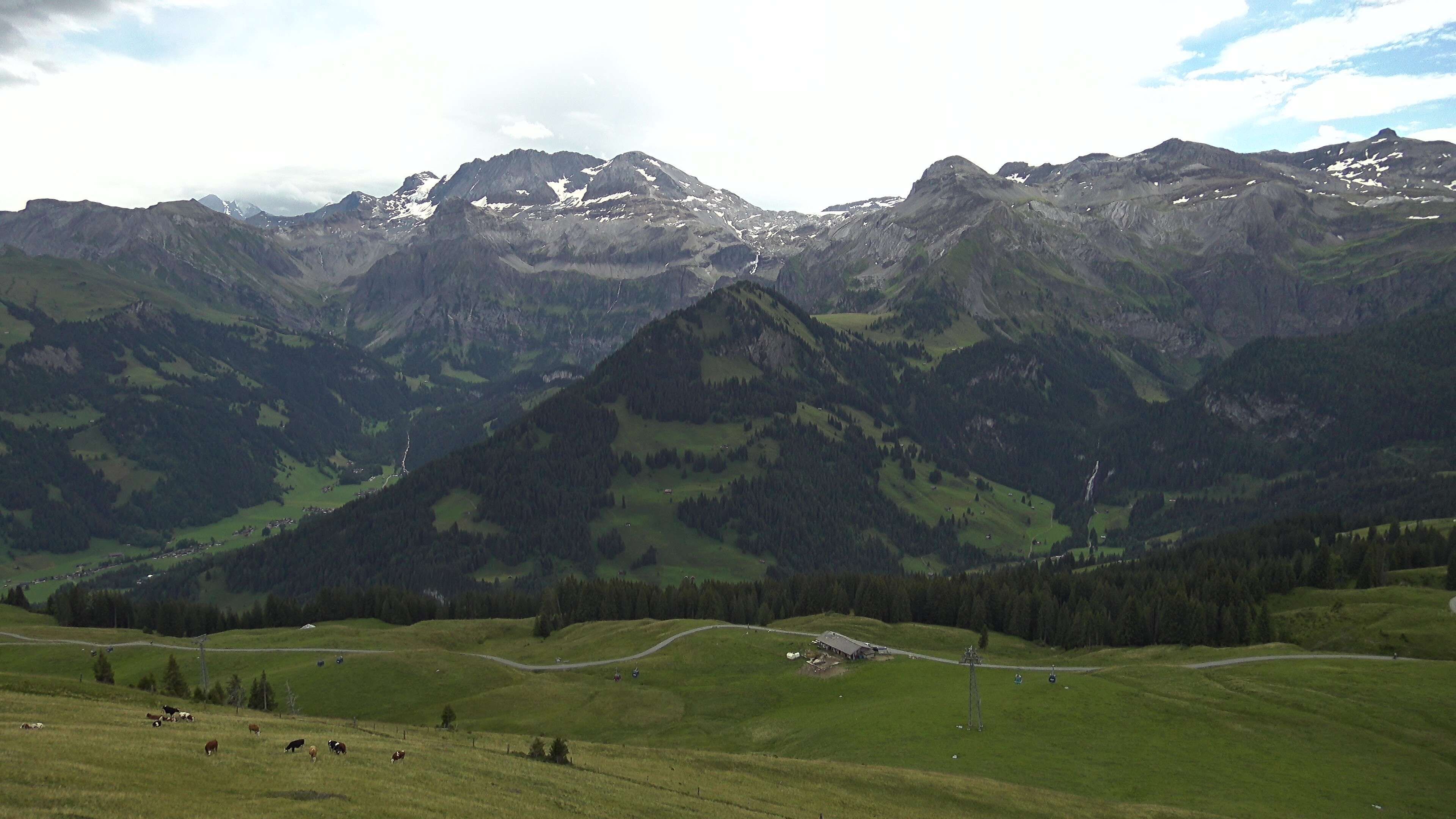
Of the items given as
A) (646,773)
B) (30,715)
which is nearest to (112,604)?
(30,715)

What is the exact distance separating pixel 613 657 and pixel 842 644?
40.2 meters

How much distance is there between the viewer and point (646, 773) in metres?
79.9

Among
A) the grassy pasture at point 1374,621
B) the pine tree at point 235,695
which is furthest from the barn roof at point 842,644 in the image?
the pine tree at point 235,695

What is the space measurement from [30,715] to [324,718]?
3334cm

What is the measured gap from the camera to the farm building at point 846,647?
143m

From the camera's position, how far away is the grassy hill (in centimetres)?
8794

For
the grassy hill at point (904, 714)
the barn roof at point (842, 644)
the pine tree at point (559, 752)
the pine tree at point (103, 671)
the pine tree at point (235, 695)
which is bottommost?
the grassy hill at point (904, 714)

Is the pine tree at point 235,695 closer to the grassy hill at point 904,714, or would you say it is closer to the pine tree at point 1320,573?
the grassy hill at point 904,714

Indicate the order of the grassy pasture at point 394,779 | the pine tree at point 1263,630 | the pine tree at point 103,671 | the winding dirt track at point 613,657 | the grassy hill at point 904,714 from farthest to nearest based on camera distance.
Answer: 1. the pine tree at point 1263,630
2. the winding dirt track at point 613,657
3. the pine tree at point 103,671
4. the grassy hill at point 904,714
5. the grassy pasture at point 394,779

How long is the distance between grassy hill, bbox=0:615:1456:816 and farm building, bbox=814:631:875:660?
9.41ft

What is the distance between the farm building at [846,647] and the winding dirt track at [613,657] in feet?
18.1

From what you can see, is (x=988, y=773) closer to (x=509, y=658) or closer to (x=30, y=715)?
(x=30, y=715)

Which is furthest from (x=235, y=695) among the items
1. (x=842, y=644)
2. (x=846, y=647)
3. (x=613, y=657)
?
(x=842, y=644)

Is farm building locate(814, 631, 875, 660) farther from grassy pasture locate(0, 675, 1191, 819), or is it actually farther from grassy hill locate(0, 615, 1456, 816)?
grassy pasture locate(0, 675, 1191, 819)
